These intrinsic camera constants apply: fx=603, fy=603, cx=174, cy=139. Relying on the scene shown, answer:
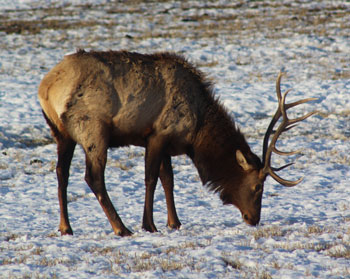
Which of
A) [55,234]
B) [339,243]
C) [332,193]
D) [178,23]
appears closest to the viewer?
[339,243]

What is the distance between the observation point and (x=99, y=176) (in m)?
6.76

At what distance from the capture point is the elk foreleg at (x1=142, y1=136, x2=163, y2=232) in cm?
685

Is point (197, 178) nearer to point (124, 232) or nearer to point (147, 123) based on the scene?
point (147, 123)

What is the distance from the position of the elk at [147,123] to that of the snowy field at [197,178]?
48 centimetres

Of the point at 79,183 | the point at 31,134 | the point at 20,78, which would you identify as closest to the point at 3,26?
the point at 20,78

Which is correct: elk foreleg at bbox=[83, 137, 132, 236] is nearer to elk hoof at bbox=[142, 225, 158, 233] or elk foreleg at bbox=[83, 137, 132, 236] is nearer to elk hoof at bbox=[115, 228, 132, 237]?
elk hoof at bbox=[115, 228, 132, 237]

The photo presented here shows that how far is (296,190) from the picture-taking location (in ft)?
29.3

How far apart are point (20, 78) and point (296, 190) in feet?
35.9

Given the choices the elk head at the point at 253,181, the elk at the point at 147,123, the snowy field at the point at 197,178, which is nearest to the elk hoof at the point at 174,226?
the elk at the point at 147,123

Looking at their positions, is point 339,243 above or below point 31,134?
above

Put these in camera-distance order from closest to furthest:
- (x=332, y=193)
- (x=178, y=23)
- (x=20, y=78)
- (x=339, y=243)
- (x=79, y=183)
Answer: (x=339, y=243), (x=332, y=193), (x=79, y=183), (x=20, y=78), (x=178, y=23)

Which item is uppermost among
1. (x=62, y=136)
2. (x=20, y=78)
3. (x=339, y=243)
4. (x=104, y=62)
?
(x=104, y=62)

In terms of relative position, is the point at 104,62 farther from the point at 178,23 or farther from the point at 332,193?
the point at 178,23

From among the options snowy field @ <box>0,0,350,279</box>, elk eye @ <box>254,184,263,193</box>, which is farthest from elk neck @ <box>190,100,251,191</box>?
snowy field @ <box>0,0,350,279</box>
